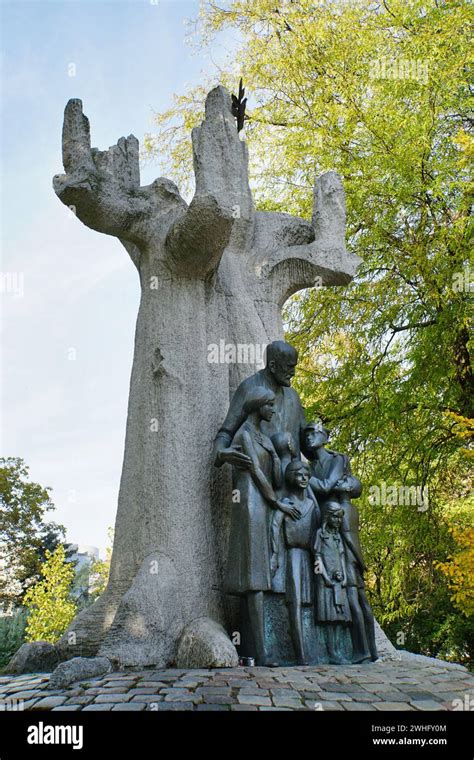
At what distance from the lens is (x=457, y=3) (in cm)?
1048

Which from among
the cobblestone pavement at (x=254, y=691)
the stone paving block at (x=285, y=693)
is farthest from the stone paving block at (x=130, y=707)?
the stone paving block at (x=285, y=693)

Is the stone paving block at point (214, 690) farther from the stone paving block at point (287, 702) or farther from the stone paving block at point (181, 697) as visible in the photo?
the stone paving block at point (287, 702)

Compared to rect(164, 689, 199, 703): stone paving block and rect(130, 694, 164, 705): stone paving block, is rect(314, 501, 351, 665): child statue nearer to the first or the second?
rect(164, 689, 199, 703): stone paving block

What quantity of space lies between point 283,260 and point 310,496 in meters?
2.48

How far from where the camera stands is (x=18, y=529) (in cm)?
1983

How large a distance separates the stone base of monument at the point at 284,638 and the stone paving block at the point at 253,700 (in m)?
1.14

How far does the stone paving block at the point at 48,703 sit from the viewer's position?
3300mm

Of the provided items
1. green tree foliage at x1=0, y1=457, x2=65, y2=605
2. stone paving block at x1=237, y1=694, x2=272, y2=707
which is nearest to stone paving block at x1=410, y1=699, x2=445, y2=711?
stone paving block at x1=237, y1=694, x2=272, y2=707

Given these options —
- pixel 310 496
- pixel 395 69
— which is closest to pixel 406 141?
pixel 395 69

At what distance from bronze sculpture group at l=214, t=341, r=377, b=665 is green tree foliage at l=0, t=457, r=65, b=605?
606 inches

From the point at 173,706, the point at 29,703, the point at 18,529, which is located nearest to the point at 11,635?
the point at 18,529
